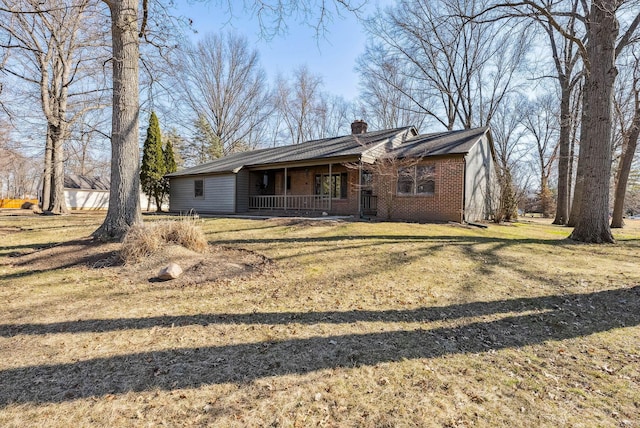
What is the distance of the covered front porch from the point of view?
51.9ft

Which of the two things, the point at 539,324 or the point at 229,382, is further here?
the point at 539,324

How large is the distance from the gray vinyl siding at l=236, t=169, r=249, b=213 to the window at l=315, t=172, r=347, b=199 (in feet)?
14.4

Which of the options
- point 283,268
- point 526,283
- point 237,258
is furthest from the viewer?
point 237,258

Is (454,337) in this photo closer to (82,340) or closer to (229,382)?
(229,382)

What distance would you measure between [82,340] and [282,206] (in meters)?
15.6

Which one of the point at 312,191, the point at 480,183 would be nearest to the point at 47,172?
the point at 312,191

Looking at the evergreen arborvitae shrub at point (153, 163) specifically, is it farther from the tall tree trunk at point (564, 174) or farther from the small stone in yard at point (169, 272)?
the tall tree trunk at point (564, 174)

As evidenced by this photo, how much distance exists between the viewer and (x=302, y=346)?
3.05 meters

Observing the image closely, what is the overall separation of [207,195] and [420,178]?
1317 cm

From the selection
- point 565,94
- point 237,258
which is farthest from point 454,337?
point 565,94

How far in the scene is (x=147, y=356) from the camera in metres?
2.83

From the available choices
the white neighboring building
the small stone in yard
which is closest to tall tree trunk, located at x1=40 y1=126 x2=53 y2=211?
the white neighboring building

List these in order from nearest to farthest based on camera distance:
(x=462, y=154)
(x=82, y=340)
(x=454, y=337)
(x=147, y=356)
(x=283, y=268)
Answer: (x=147, y=356) < (x=82, y=340) < (x=454, y=337) < (x=283, y=268) < (x=462, y=154)

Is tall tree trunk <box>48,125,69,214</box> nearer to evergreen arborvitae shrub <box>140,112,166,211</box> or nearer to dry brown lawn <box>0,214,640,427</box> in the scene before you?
evergreen arborvitae shrub <box>140,112,166,211</box>
